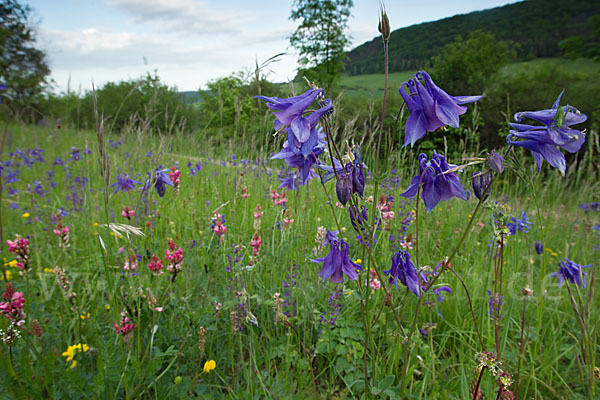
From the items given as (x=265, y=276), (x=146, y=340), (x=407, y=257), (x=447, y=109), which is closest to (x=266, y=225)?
(x=265, y=276)

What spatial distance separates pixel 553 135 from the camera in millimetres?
876

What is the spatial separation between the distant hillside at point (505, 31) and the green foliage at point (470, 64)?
10.3 feet

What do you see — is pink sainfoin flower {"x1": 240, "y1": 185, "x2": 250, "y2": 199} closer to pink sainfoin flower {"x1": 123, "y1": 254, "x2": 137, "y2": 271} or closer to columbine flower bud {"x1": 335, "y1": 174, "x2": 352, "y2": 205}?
pink sainfoin flower {"x1": 123, "y1": 254, "x2": 137, "y2": 271}

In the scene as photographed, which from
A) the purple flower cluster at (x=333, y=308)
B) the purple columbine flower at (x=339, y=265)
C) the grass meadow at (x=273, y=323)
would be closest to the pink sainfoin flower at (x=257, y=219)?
the grass meadow at (x=273, y=323)

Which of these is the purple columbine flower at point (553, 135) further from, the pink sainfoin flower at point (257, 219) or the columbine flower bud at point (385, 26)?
the pink sainfoin flower at point (257, 219)

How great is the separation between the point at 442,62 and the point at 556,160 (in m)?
21.1

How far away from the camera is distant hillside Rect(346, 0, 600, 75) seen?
26391 millimetres

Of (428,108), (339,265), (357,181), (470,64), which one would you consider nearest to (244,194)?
(339,265)

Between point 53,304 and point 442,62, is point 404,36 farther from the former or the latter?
point 53,304

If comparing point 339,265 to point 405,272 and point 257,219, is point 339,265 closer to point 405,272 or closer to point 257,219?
point 405,272

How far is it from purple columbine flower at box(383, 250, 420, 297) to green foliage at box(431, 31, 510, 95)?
656 inches

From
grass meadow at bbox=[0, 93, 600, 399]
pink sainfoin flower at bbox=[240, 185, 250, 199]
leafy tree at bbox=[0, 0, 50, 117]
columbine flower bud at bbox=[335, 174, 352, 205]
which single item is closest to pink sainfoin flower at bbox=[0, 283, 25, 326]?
grass meadow at bbox=[0, 93, 600, 399]

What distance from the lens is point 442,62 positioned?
18781 millimetres

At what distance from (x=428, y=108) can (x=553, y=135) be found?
36 centimetres
